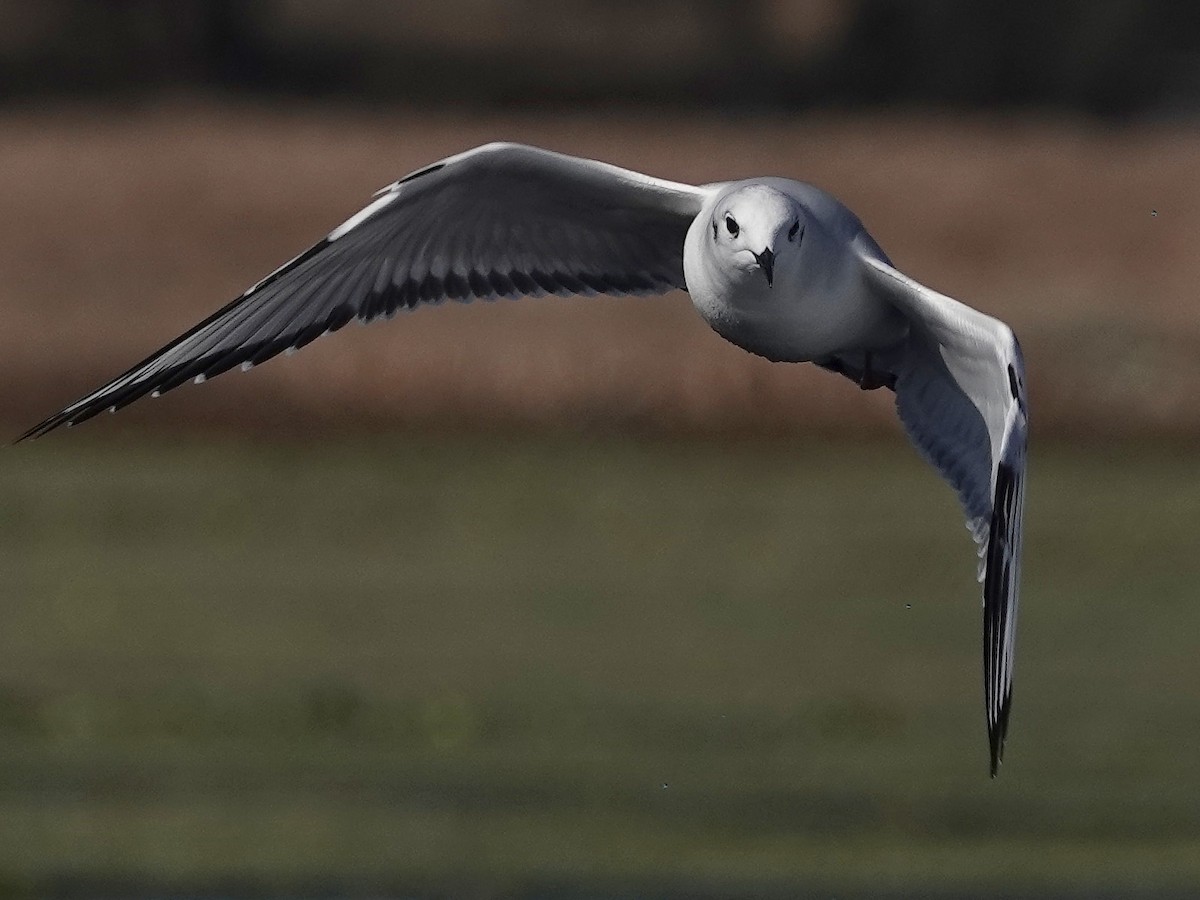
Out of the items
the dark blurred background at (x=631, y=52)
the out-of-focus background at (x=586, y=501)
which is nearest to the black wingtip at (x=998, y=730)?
the out-of-focus background at (x=586, y=501)

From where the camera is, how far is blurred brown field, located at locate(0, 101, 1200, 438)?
19.8m

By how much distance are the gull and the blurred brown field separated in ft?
38.0

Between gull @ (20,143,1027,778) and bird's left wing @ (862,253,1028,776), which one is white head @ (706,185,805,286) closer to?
gull @ (20,143,1027,778)

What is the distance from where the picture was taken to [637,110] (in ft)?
70.7

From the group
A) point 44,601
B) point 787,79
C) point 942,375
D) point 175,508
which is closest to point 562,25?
point 787,79

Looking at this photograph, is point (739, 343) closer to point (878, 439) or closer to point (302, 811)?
point (302, 811)

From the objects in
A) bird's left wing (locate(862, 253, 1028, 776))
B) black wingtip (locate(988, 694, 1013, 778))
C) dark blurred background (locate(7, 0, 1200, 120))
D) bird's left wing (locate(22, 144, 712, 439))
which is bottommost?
black wingtip (locate(988, 694, 1013, 778))

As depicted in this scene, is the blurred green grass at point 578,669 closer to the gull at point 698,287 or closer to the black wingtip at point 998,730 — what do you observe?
the gull at point 698,287

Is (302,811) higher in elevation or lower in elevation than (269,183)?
lower

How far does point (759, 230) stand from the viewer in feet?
22.1

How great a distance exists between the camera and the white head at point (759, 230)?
672 cm

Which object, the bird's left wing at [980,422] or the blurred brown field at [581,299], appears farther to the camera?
the blurred brown field at [581,299]

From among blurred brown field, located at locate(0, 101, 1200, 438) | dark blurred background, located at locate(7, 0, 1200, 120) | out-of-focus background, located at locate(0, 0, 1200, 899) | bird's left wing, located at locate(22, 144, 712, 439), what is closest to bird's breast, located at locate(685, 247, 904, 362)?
bird's left wing, located at locate(22, 144, 712, 439)

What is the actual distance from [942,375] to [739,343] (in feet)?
2.08
